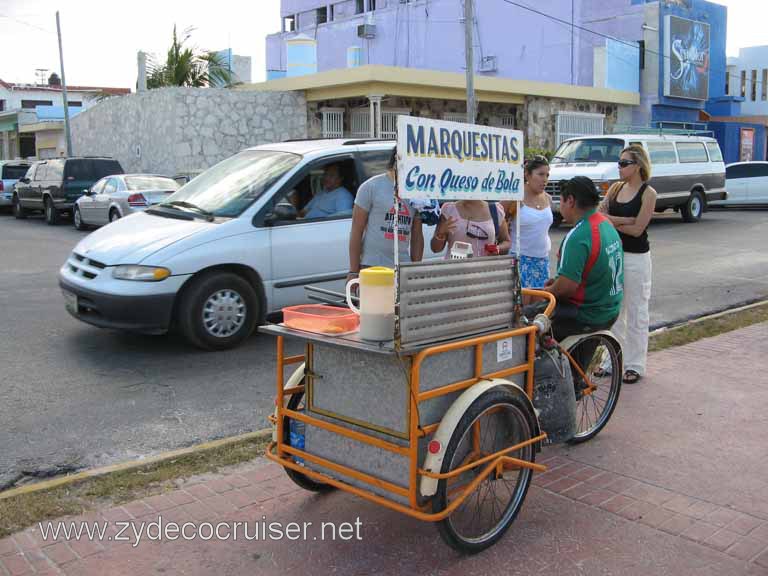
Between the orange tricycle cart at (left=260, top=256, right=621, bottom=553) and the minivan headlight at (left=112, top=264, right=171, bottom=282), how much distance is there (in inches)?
127

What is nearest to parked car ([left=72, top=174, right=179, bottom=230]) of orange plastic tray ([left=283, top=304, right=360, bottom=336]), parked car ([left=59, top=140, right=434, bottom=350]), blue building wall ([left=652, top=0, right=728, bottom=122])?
parked car ([left=59, top=140, right=434, bottom=350])

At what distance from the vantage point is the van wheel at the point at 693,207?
20828 millimetres

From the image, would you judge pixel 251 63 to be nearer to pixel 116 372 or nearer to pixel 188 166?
pixel 188 166

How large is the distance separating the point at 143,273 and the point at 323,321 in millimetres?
3612

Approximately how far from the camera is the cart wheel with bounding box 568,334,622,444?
4965 millimetres

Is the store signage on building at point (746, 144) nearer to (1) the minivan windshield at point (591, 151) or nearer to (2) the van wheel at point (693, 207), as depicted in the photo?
(2) the van wheel at point (693, 207)

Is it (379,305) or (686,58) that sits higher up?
(686,58)

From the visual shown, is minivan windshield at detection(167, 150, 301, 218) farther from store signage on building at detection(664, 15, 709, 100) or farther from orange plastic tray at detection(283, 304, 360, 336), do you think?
store signage on building at detection(664, 15, 709, 100)

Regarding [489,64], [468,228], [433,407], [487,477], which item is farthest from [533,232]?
[489,64]

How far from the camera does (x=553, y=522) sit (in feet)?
12.9

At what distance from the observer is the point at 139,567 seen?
3.51 meters

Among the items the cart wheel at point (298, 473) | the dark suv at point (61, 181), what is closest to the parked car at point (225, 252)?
the cart wheel at point (298, 473)

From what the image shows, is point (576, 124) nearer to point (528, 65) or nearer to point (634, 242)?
point (528, 65)

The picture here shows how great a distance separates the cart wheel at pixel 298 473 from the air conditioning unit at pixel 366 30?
3105 cm
